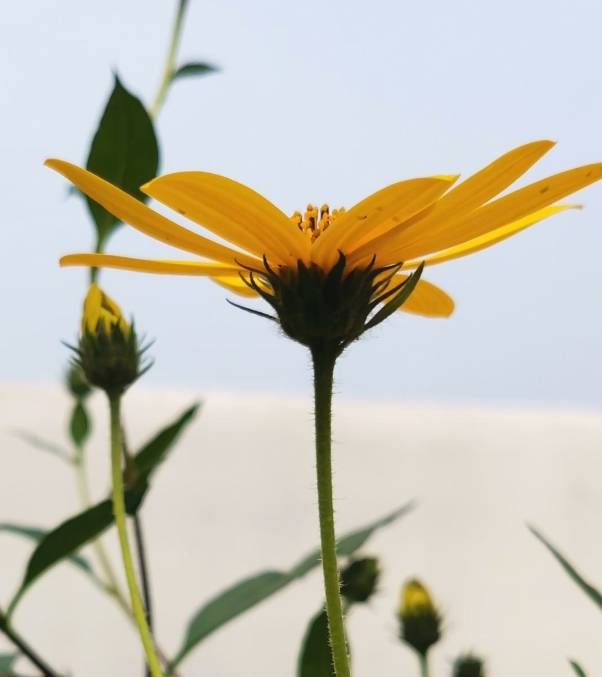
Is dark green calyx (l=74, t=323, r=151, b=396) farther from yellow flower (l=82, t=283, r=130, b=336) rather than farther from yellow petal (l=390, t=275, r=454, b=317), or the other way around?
yellow petal (l=390, t=275, r=454, b=317)

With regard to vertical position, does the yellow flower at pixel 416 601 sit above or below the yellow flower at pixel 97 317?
below

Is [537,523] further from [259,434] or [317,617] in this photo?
[317,617]

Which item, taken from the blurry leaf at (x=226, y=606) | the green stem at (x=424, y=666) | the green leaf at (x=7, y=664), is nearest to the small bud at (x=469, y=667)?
the green stem at (x=424, y=666)

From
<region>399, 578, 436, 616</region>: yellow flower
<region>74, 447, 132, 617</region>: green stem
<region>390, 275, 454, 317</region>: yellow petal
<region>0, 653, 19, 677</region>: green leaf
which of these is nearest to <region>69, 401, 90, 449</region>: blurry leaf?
<region>74, 447, 132, 617</region>: green stem

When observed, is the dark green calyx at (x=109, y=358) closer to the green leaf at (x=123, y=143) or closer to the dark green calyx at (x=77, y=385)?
the green leaf at (x=123, y=143)

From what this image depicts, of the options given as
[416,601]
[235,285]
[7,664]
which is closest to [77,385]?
[7,664]

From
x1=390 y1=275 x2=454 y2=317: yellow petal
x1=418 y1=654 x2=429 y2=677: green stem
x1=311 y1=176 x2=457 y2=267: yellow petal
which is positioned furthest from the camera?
x1=418 y1=654 x2=429 y2=677: green stem

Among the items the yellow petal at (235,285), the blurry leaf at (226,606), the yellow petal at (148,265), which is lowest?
the blurry leaf at (226,606)

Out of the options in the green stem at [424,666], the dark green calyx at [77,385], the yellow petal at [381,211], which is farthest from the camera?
the dark green calyx at [77,385]
